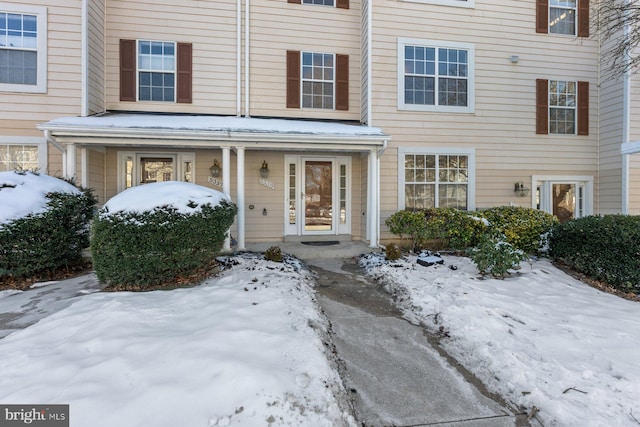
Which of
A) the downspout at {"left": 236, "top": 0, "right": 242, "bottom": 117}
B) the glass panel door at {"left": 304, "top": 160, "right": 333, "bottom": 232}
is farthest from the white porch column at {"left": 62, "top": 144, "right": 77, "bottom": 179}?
the glass panel door at {"left": 304, "top": 160, "right": 333, "bottom": 232}

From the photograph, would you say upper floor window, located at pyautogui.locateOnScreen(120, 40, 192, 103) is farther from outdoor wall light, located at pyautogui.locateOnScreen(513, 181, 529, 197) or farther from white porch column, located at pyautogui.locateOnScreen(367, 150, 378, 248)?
outdoor wall light, located at pyautogui.locateOnScreen(513, 181, 529, 197)

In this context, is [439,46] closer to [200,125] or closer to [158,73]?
[200,125]

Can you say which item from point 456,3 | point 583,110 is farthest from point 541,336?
point 583,110

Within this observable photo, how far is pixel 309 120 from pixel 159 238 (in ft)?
17.7

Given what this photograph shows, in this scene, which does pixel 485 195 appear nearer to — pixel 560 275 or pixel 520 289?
pixel 560 275

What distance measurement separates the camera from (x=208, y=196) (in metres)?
5.14

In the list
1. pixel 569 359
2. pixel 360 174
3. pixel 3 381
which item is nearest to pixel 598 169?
pixel 360 174

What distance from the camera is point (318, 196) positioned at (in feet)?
28.6

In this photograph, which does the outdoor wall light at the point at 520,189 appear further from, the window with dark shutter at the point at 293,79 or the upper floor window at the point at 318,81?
the window with dark shutter at the point at 293,79

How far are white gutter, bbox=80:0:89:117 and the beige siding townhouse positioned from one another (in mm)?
173

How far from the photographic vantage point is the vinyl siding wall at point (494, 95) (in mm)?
8281

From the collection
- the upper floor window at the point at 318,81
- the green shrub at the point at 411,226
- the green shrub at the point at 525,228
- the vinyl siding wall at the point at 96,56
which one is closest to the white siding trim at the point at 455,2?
the upper floor window at the point at 318,81

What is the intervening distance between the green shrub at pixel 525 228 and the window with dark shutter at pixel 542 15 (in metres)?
5.51

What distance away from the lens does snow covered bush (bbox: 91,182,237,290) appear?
430 centimetres
